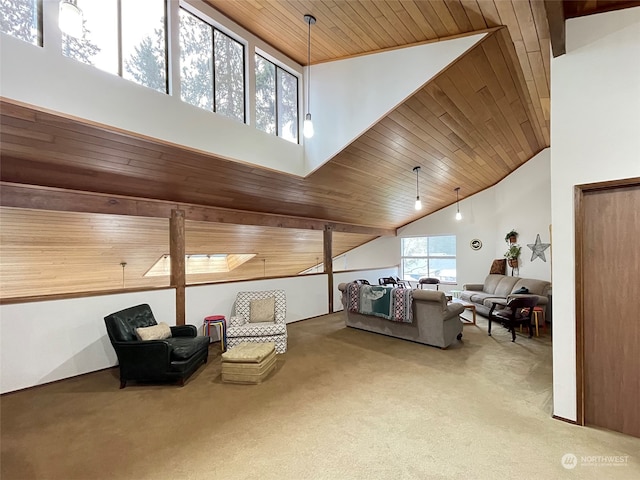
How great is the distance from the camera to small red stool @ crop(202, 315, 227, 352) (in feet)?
14.8

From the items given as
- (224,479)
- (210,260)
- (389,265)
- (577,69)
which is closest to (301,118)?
(577,69)

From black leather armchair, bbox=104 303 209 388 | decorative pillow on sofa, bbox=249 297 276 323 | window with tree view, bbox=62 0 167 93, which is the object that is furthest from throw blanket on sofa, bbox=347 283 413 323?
window with tree view, bbox=62 0 167 93

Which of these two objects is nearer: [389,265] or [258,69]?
[258,69]

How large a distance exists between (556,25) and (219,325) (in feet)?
17.0

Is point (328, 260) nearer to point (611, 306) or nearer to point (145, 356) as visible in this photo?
point (145, 356)

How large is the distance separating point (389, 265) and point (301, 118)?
637cm

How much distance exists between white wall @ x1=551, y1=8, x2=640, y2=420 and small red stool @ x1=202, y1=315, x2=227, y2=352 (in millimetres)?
3938

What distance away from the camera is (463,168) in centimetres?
642

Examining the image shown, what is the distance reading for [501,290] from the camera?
6.94 m

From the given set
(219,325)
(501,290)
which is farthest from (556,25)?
(501,290)

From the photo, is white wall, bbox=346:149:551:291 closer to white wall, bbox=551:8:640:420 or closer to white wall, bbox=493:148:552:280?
white wall, bbox=493:148:552:280

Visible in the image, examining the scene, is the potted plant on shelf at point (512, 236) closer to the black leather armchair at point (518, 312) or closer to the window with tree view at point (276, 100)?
the black leather armchair at point (518, 312)

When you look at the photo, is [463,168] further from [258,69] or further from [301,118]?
[258,69]

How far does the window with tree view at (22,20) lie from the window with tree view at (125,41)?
20 cm
